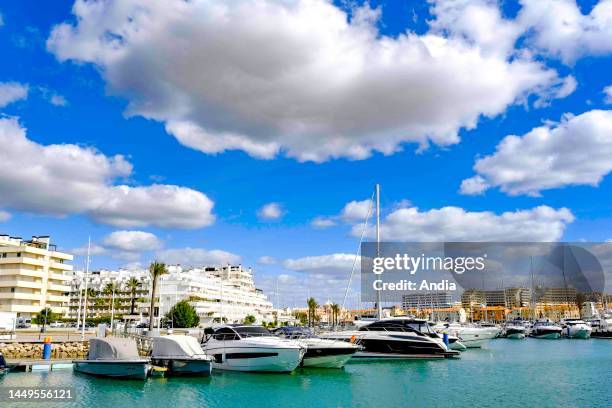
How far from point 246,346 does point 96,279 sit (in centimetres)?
15189

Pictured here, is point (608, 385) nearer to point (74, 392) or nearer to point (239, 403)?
point (239, 403)

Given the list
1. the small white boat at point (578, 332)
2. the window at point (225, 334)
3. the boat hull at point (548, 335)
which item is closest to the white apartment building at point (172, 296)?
the boat hull at point (548, 335)

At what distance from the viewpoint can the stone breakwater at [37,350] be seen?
4261 cm

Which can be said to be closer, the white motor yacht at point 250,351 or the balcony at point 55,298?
the white motor yacht at point 250,351

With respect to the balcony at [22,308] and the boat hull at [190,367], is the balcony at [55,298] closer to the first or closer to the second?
the balcony at [22,308]

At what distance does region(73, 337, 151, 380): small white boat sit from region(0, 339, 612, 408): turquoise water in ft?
2.06

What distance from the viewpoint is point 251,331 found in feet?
125

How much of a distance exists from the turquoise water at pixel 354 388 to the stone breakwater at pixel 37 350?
30.8ft

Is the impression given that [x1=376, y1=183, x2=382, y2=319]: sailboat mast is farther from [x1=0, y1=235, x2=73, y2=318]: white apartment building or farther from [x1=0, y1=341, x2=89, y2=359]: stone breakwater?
[x1=0, y1=235, x2=73, y2=318]: white apartment building

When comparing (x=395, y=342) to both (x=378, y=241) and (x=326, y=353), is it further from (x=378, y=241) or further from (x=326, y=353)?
(x=378, y=241)

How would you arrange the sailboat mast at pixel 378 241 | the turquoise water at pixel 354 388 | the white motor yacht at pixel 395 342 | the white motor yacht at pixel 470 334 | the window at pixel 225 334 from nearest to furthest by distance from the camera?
the turquoise water at pixel 354 388, the window at pixel 225 334, the white motor yacht at pixel 395 342, the sailboat mast at pixel 378 241, the white motor yacht at pixel 470 334

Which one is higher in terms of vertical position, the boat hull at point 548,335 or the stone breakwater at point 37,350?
the stone breakwater at point 37,350

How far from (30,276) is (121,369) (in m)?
82.1

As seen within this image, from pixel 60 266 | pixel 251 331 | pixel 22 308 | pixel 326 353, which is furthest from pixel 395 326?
pixel 60 266
